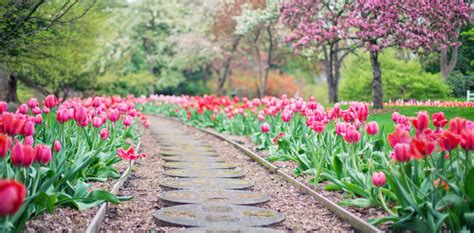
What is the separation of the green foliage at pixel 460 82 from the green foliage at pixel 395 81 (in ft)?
1.03

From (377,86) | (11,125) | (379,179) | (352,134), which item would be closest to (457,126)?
(379,179)

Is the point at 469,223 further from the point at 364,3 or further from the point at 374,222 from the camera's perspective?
the point at 364,3

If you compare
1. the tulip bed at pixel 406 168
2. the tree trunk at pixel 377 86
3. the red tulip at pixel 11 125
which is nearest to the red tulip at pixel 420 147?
the tulip bed at pixel 406 168

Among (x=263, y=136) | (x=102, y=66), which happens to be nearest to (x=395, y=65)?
(x=263, y=136)

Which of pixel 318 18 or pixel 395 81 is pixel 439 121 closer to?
pixel 395 81

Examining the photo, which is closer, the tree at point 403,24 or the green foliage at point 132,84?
the tree at point 403,24

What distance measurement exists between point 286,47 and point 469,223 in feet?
96.7

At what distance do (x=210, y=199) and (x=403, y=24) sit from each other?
10751mm

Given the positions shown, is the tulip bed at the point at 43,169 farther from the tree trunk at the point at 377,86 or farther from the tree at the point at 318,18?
the tree at the point at 318,18

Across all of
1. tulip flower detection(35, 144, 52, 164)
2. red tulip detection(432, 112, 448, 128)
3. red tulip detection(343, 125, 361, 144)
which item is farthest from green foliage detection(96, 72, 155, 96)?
red tulip detection(432, 112, 448, 128)

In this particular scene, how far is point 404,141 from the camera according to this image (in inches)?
158

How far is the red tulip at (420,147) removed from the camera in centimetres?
369

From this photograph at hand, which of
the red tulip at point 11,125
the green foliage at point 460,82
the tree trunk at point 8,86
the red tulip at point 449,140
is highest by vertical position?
the tree trunk at point 8,86

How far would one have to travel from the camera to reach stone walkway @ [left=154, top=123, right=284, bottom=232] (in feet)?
16.6
